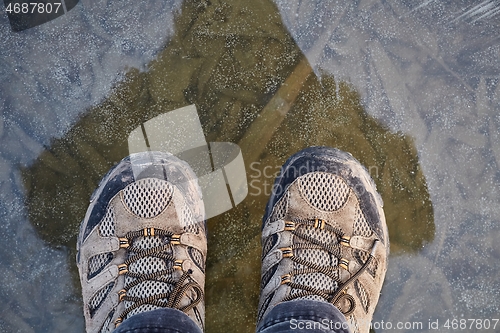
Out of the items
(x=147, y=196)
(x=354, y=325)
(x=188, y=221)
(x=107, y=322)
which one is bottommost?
(x=354, y=325)

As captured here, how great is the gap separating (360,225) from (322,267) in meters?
0.20

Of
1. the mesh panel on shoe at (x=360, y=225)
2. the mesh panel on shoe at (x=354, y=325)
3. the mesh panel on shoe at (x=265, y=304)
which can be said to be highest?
the mesh panel on shoe at (x=360, y=225)

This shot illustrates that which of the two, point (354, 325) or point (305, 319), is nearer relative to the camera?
point (305, 319)

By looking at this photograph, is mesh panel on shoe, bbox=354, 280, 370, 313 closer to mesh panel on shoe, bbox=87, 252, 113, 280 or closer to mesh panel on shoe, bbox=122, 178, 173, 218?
mesh panel on shoe, bbox=122, 178, 173, 218

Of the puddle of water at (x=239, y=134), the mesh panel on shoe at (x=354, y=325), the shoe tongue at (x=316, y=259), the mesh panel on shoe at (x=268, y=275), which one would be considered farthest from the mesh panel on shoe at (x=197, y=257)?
the mesh panel on shoe at (x=354, y=325)

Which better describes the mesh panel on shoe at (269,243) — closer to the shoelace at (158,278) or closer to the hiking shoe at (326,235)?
the hiking shoe at (326,235)

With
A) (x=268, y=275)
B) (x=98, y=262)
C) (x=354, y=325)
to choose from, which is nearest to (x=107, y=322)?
(x=98, y=262)

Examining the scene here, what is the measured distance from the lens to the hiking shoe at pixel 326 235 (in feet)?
4.28

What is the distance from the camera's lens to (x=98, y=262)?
53.7 inches

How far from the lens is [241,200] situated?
1535mm

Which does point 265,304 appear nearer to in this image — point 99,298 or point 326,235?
point 326,235

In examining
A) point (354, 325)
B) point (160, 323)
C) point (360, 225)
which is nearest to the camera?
point (160, 323)

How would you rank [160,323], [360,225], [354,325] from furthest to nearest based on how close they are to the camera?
[360,225], [354,325], [160,323]

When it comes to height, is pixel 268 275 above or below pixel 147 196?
below
